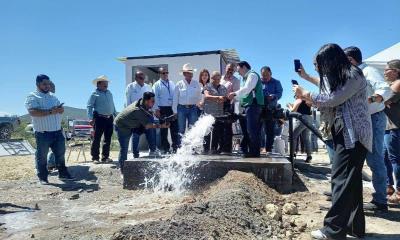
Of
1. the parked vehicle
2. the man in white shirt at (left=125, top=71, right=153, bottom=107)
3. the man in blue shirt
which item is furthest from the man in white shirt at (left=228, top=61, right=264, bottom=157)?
the parked vehicle

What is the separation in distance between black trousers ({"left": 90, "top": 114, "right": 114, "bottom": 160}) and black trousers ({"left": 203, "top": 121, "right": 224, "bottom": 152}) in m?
2.75

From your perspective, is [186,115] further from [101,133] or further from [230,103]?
[101,133]

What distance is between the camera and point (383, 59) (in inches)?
435

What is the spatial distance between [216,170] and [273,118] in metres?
1.72

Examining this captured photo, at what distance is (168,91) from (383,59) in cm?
618

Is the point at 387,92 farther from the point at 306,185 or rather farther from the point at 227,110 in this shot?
the point at 227,110

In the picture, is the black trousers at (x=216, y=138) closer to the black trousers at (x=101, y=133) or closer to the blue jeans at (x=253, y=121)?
the blue jeans at (x=253, y=121)

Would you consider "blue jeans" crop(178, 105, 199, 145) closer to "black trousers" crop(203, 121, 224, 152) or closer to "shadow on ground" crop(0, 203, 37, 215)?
"black trousers" crop(203, 121, 224, 152)

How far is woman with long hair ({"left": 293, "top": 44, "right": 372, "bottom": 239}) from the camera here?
3604 millimetres

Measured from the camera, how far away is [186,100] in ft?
27.8

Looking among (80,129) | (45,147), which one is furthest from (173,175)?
(80,129)

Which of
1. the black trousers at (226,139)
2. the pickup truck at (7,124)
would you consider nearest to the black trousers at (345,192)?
the black trousers at (226,139)

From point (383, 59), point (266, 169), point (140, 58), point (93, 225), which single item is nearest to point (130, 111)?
point (266, 169)

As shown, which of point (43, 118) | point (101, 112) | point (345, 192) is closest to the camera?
point (345, 192)
